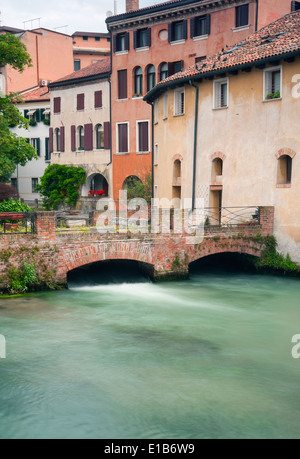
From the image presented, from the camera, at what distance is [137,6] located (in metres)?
28.6

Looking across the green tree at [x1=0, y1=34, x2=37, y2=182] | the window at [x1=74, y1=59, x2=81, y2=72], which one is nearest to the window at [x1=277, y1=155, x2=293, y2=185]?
the green tree at [x1=0, y1=34, x2=37, y2=182]

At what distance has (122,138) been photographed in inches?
1115

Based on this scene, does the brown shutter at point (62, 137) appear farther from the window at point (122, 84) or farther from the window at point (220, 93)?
the window at point (220, 93)

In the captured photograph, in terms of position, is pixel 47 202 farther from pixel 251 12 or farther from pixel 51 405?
pixel 51 405

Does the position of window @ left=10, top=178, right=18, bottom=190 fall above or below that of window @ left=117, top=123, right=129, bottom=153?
below

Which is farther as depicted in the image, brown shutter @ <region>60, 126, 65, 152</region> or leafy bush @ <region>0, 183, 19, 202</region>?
brown shutter @ <region>60, 126, 65, 152</region>

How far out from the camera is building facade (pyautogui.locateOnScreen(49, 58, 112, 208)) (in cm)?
2925

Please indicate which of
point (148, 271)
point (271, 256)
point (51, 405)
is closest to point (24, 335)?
point (51, 405)

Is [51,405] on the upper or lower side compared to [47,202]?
lower

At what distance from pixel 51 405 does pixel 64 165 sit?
80.9ft

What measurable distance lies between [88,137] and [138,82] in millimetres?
4724

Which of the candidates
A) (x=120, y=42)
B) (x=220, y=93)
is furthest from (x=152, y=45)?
(x=220, y=93)

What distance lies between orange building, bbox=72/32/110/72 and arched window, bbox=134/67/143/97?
20.3 m

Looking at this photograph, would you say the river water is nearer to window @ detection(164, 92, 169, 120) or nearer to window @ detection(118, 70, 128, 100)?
window @ detection(164, 92, 169, 120)
